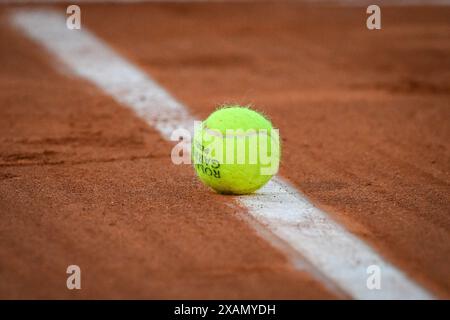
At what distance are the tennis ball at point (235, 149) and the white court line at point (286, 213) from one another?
0.23 m

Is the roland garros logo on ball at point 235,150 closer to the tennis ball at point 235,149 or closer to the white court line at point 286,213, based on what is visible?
the tennis ball at point 235,149

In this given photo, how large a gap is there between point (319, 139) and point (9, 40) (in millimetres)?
5261

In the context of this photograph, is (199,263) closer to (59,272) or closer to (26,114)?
(59,272)

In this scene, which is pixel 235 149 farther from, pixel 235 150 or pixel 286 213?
pixel 286 213

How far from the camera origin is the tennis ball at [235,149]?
19.5 ft

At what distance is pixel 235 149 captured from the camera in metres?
5.94

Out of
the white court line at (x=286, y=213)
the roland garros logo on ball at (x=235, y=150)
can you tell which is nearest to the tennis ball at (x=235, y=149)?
the roland garros logo on ball at (x=235, y=150)

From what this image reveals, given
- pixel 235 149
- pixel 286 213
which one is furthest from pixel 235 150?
pixel 286 213

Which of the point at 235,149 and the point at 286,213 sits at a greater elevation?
the point at 235,149

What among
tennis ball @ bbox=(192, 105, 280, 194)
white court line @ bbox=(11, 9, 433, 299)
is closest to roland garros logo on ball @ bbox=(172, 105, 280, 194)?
tennis ball @ bbox=(192, 105, 280, 194)

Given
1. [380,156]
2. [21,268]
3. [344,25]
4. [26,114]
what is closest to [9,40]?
[26,114]

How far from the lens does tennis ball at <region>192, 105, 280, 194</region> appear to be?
5.95m

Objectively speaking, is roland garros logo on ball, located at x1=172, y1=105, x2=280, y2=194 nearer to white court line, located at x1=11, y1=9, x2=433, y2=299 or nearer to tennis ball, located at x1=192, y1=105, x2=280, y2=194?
tennis ball, located at x1=192, y1=105, x2=280, y2=194

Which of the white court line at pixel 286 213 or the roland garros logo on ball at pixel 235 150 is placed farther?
the roland garros logo on ball at pixel 235 150
